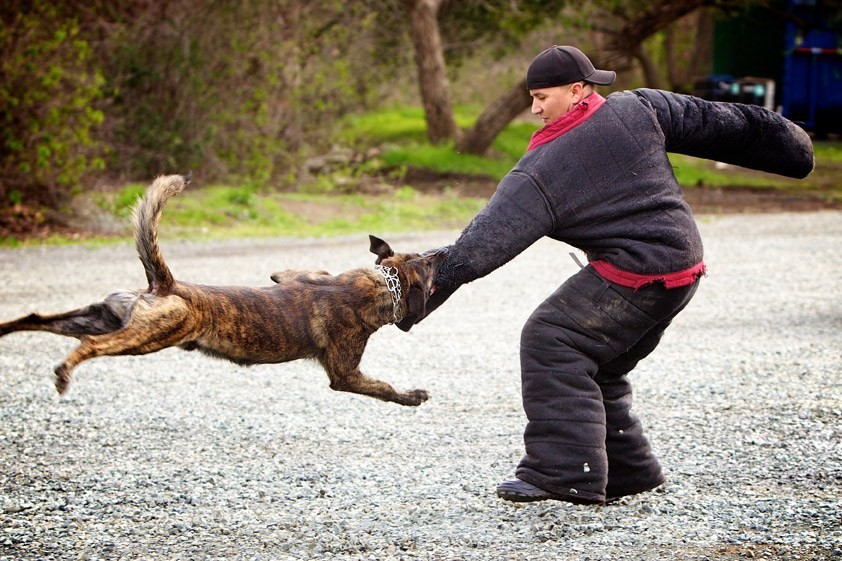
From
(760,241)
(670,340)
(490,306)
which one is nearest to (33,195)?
(490,306)

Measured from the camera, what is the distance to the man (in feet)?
13.5

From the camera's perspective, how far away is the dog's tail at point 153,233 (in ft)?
14.1

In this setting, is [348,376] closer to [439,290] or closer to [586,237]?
[439,290]

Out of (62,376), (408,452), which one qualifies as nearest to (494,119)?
(408,452)

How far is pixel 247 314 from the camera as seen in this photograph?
4355 mm

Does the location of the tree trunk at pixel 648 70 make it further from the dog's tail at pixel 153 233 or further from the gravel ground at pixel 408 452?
the dog's tail at pixel 153 233

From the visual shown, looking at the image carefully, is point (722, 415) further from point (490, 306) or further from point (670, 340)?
point (490, 306)

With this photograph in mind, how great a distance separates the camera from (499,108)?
1862cm

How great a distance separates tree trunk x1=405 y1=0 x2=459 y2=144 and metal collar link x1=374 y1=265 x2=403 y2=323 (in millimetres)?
14605

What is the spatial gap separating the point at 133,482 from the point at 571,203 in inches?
99.0

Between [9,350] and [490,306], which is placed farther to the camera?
[490,306]

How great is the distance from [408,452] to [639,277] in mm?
1812

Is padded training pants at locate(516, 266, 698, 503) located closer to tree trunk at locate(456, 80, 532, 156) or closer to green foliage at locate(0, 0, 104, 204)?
green foliage at locate(0, 0, 104, 204)

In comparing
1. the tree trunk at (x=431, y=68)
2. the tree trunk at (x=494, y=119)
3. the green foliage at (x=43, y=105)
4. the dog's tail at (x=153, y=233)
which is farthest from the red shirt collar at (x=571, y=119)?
the tree trunk at (x=431, y=68)
